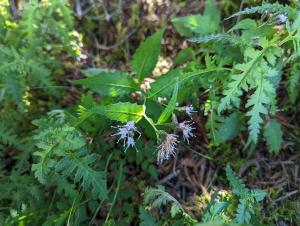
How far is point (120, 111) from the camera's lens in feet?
8.44

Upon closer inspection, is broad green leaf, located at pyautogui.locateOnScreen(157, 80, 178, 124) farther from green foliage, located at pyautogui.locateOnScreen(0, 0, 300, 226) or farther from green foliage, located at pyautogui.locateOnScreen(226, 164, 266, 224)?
green foliage, located at pyautogui.locateOnScreen(226, 164, 266, 224)

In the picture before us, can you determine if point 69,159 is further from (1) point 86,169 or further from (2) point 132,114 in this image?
(2) point 132,114

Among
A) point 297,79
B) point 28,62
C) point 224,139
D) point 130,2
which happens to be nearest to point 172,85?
point 224,139

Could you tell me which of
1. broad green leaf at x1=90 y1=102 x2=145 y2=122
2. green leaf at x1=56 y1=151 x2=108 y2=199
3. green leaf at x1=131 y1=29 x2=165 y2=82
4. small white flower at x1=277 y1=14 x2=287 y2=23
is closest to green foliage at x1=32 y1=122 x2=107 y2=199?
green leaf at x1=56 y1=151 x2=108 y2=199

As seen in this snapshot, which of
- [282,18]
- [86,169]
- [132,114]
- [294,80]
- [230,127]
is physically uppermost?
[282,18]

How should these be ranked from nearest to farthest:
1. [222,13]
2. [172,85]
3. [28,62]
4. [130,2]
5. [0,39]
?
[172,85] → [28,62] → [0,39] → [222,13] → [130,2]

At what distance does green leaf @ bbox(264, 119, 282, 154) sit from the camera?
3.32 m

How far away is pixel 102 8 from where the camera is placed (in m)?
4.14

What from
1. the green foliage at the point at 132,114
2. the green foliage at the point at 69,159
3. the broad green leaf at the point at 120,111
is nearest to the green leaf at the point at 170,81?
the green foliage at the point at 132,114

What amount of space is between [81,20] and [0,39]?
886 millimetres

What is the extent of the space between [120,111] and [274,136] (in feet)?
4.71

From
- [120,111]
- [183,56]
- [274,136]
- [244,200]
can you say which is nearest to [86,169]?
[120,111]

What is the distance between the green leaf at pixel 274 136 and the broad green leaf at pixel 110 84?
3.75 ft

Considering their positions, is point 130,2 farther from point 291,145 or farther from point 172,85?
point 291,145
